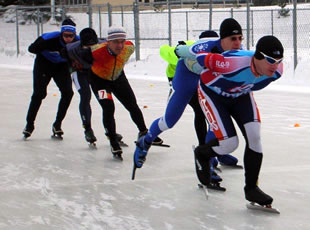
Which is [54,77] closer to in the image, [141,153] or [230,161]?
[141,153]

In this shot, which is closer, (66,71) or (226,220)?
(226,220)

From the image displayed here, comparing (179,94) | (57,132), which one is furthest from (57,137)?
(179,94)

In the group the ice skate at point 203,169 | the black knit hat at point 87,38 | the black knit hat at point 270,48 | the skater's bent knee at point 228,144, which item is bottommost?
the ice skate at point 203,169

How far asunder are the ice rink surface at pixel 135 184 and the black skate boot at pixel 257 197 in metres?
0.11

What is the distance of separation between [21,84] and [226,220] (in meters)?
13.0

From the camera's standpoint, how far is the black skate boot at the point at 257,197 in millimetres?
4895

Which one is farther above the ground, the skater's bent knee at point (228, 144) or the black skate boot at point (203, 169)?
the skater's bent knee at point (228, 144)

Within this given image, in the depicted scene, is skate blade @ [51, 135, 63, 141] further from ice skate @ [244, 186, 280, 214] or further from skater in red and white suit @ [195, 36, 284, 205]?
ice skate @ [244, 186, 280, 214]

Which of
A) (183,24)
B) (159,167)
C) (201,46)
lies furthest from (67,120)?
(183,24)

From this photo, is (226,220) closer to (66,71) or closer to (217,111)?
(217,111)

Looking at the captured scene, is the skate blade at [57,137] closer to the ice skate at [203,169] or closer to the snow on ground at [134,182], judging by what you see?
the snow on ground at [134,182]

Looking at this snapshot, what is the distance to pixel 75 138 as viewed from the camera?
349 inches

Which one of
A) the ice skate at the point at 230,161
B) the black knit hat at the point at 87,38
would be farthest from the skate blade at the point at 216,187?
the black knit hat at the point at 87,38

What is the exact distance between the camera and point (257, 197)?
4.93 m
